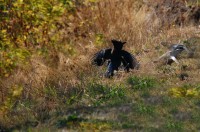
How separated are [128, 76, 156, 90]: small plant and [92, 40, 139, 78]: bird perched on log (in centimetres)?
29

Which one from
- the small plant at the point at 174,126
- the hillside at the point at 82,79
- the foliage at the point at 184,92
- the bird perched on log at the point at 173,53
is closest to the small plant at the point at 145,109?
the hillside at the point at 82,79

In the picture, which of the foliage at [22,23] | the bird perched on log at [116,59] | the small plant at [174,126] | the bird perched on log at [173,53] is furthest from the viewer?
the bird perched on log at [173,53]

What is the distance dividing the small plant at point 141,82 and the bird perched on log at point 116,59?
29cm

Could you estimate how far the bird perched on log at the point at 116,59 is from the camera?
7.86 m

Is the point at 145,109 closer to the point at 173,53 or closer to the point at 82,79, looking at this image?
the point at 82,79

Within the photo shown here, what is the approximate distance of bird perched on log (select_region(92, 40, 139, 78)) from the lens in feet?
25.8

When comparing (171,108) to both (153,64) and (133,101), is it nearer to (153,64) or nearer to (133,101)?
(133,101)

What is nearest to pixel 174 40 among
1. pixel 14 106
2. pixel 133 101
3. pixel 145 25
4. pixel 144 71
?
pixel 145 25

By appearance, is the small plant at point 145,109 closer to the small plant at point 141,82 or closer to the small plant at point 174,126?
the small plant at point 174,126

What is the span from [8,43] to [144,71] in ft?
8.94

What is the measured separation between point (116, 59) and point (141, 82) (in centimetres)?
69

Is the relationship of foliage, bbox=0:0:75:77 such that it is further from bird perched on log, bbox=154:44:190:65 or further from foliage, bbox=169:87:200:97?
bird perched on log, bbox=154:44:190:65

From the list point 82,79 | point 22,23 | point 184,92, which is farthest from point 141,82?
point 22,23

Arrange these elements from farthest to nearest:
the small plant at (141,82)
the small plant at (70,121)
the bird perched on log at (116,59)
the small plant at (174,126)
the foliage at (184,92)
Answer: the bird perched on log at (116,59), the small plant at (141,82), the foliage at (184,92), the small plant at (70,121), the small plant at (174,126)
